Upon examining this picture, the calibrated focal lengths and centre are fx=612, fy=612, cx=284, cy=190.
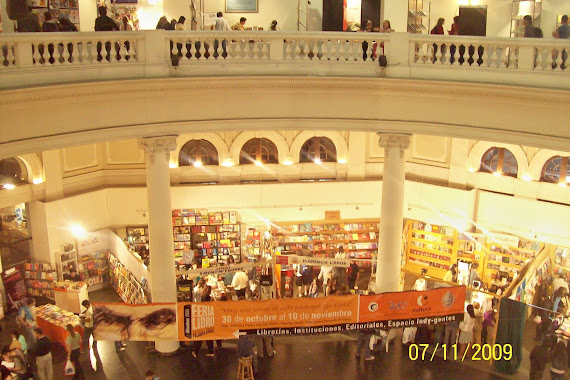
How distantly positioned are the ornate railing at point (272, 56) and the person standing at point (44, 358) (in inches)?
177

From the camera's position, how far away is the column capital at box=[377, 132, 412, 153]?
11.9 m

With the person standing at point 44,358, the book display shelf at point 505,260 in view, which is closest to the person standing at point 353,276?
the book display shelf at point 505,260

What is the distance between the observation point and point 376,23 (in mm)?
15750

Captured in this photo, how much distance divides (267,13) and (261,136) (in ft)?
10.3

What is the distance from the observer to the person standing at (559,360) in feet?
35.8

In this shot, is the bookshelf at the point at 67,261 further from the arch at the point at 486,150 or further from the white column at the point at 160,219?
the arch at the point at 486,150

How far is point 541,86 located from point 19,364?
10.2 metres

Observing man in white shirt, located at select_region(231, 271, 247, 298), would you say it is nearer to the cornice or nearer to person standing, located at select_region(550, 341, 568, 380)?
the cornice

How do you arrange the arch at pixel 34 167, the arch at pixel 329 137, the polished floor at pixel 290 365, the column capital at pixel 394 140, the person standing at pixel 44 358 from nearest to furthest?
the person standing at pixel 44 358, the polished floor at pixel 290 365, the column capital at pixel 394 140, the arch at pixel 34 167, the arch at pixel 329 137

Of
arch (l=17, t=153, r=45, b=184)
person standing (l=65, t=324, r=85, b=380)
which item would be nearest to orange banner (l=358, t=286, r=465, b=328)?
person standing (l=65, t=324, r=85, b=380)

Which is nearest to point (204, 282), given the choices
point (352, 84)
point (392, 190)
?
point (392, 190)

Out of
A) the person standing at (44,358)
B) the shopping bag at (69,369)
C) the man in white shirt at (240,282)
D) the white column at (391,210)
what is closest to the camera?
the person standing at (44,358)

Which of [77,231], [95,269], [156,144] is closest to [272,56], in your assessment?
[156,144]

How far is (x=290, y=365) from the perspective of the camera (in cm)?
1202
